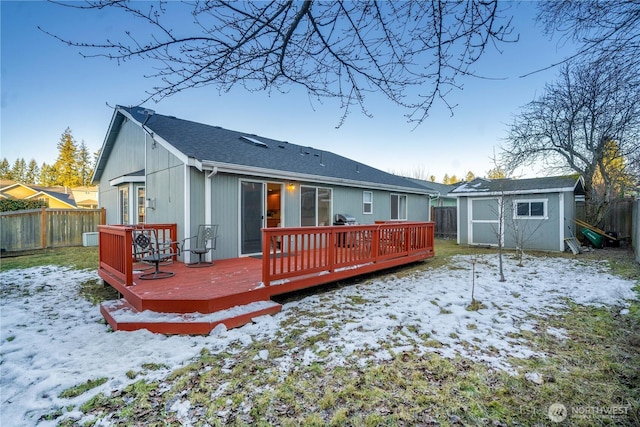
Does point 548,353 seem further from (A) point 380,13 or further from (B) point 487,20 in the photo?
(A) point 380,13

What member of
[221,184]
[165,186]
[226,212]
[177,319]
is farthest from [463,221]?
[177,319]

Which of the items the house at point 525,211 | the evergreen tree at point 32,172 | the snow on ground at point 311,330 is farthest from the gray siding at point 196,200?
the evergreen tree at point 32,172

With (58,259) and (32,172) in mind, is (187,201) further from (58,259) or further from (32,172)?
(32,172)

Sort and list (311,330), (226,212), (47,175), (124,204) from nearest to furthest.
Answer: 1. (311,330)
2. (226,212)
3. (124,204)
4. (47,175)

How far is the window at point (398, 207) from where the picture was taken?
473 inches

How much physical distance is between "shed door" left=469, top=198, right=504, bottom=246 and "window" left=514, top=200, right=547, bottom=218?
719 mm

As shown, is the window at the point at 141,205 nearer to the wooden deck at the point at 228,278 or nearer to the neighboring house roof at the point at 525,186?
the wooden deck at the point at 228,278

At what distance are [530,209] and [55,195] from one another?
32.2 metres

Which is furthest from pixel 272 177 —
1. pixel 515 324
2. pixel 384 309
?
pixel 515 324

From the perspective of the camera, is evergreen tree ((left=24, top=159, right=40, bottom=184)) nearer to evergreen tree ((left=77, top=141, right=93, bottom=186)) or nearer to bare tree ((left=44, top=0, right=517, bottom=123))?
evergreen tree ((left=77, top=141, right=93, bottom=186))

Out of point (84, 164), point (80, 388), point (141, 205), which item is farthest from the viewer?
point (84, 164)

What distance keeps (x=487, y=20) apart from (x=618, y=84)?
2205 millimetres

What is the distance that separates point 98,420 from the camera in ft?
6.40

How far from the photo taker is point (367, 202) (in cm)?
1071
